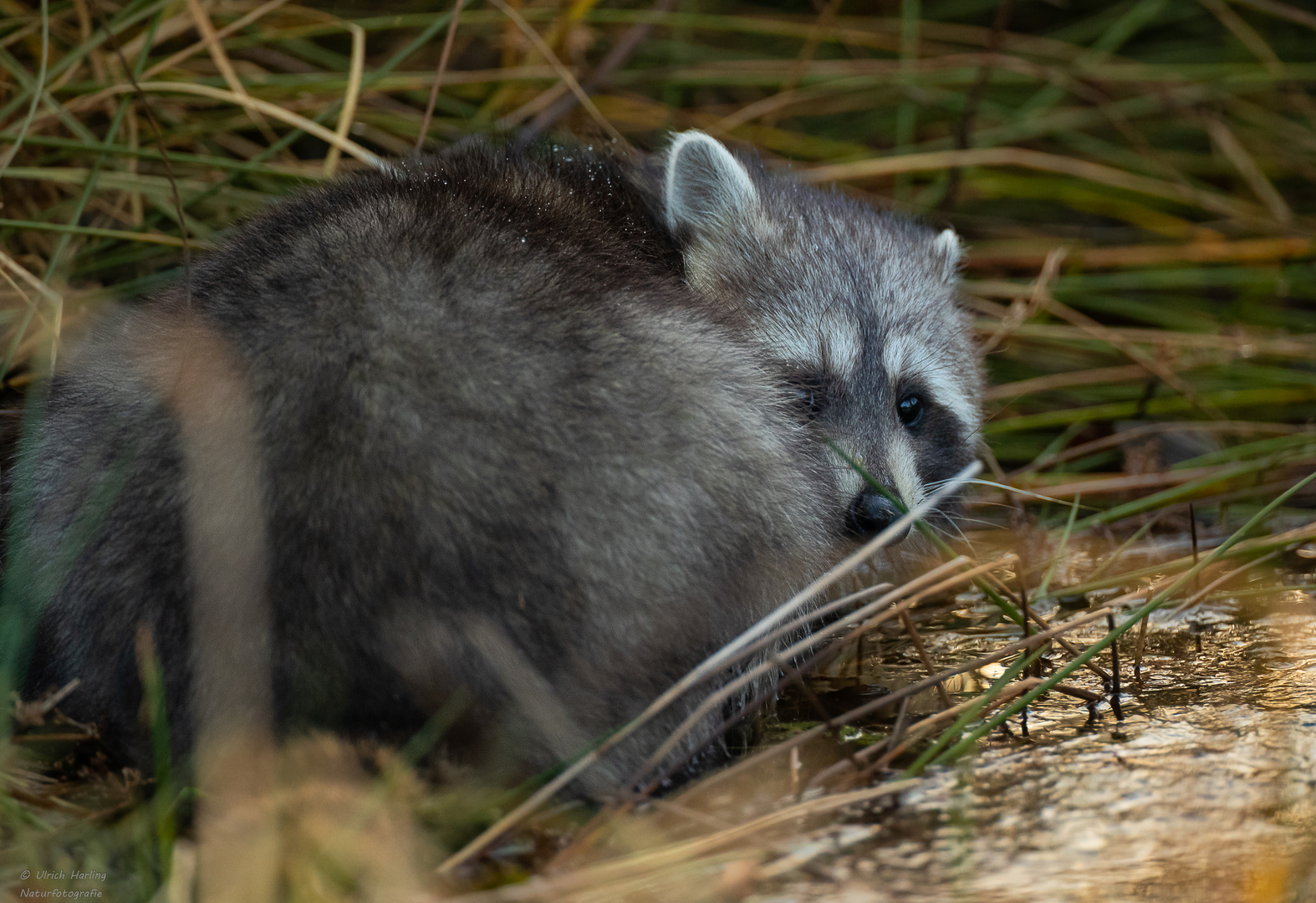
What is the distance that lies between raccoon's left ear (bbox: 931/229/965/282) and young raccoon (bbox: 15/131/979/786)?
5.06 feet

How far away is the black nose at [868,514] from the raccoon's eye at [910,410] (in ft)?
2.22

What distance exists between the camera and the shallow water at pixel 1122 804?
6.41 ft

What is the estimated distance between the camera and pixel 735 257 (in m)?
3.80

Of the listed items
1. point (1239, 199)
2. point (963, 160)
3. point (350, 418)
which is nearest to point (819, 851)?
point (350, 418)

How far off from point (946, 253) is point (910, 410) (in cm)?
76

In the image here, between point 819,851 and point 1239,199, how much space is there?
544 cm

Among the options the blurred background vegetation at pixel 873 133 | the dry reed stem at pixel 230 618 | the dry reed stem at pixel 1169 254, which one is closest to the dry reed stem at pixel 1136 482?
the blurred background vegetation at pixel 873 133

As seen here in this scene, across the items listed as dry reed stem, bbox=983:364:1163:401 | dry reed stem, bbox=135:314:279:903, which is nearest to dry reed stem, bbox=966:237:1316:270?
dry reed stem, bbox=983:364:1163:401

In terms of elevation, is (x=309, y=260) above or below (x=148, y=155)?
below

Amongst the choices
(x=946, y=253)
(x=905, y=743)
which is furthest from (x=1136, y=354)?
(x=905, y=743)

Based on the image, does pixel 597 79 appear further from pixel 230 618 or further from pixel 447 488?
pixel 230 618

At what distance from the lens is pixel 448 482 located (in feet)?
7.23

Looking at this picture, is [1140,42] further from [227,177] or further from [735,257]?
[227,177]

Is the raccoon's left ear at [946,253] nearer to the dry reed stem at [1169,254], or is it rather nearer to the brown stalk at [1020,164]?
the brown stalk at [1020,164]
